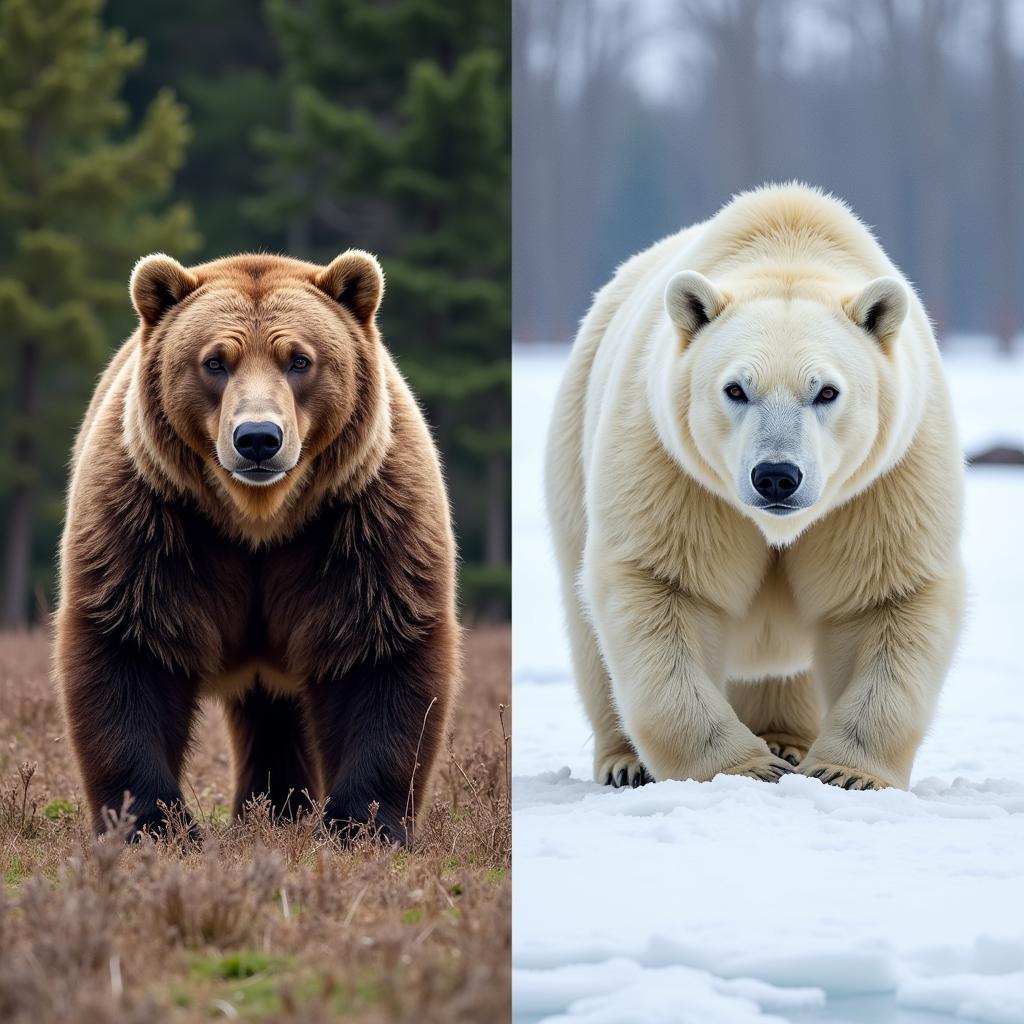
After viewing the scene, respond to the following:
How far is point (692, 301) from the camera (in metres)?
5.03

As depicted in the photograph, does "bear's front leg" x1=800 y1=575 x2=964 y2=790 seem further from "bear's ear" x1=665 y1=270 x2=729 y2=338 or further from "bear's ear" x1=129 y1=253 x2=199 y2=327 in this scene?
"bear's ear" x1=129 y1=253 x2=199 y2=327

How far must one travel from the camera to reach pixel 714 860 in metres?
3.99

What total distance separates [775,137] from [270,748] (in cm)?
1199

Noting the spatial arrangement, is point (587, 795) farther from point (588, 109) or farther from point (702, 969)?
point (588, 109)

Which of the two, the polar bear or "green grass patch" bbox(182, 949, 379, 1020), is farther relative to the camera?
the polar bear

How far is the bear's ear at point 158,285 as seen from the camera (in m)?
5.00

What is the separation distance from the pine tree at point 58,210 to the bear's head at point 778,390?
13.3 m

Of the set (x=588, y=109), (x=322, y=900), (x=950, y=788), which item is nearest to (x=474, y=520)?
(x=588, y=109)

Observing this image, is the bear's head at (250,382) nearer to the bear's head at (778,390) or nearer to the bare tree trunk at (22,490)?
the bear's head at (778,390)

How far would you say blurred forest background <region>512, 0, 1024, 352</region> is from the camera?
14.9m

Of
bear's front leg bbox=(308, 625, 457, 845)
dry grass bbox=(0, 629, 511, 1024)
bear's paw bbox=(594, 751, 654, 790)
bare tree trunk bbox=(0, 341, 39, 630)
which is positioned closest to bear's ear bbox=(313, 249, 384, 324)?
bear's front leg bbox=(308, 625, 457, 845)

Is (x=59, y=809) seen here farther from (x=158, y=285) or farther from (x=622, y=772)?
(x=622, y=772)

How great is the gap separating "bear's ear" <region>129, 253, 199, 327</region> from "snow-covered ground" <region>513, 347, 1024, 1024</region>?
1903 millimetres

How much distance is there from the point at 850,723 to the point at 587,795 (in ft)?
2.74
